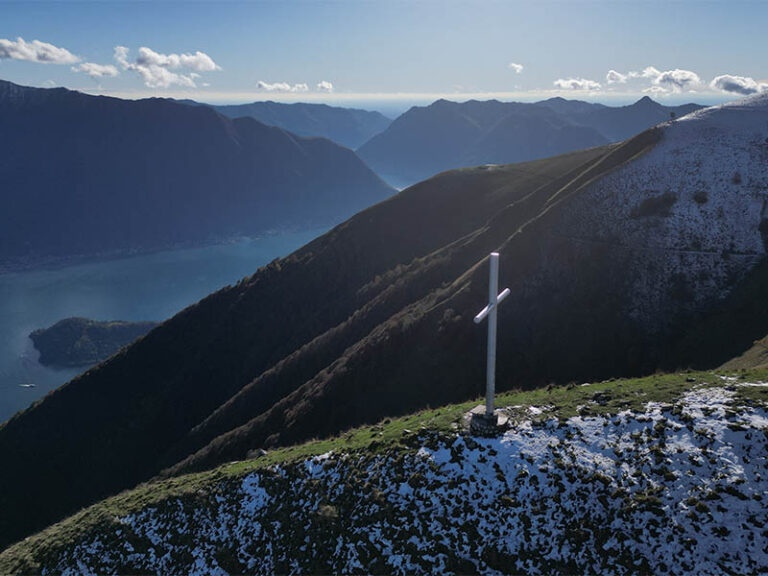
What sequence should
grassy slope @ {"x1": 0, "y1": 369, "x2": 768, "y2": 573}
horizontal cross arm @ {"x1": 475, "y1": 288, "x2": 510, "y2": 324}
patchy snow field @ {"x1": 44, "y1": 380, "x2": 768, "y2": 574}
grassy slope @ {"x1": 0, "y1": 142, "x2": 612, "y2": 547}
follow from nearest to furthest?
patchy snow field @ {"x1": 44, "y1": 380, "x2": 768, "y2": 574}, horizontal cross arm @ {"x1": 475, "y1": 288, "x2": 510, "y2": 324}, grassy slope @ {"x1": 0, "y1": 369, "x2": 768, "y2": 573}, grassy slope @ {"x1": 0, "y1": 142, "x2": 612, "y2": 547}

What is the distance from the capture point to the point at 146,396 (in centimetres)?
7238

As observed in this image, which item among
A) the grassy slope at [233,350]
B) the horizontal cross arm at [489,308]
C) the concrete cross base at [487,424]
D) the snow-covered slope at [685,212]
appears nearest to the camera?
the horizontal cross arm at [489,308]

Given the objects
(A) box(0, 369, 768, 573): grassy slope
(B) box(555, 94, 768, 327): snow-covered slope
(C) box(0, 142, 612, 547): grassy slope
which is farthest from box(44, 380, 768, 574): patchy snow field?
(C) box(0, 142, 612, 547): grassy slope

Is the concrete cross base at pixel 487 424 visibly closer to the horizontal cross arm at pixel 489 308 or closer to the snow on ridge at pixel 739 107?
the horizontal cross arm at pixel 489 308

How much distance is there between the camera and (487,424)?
19.5 meters

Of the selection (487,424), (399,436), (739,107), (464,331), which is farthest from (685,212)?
(399,436)

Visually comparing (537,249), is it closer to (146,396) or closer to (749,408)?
(749,408)

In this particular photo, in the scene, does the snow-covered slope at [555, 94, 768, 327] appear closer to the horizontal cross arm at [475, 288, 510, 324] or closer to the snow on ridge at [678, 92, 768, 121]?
the snow on ridge at [678, 92, 768, 121]

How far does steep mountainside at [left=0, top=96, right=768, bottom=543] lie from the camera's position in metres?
33.8

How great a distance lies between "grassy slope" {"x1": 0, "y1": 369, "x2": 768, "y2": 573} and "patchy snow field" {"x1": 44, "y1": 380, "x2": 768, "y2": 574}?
0.53m

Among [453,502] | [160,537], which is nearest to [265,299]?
[160,537]

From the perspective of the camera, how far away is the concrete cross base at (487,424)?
1936 centimetres

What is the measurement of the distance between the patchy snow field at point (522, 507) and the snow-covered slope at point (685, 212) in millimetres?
17115

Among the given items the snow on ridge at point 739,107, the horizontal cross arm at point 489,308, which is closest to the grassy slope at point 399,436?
the horizontal cross arm at point 489,308
